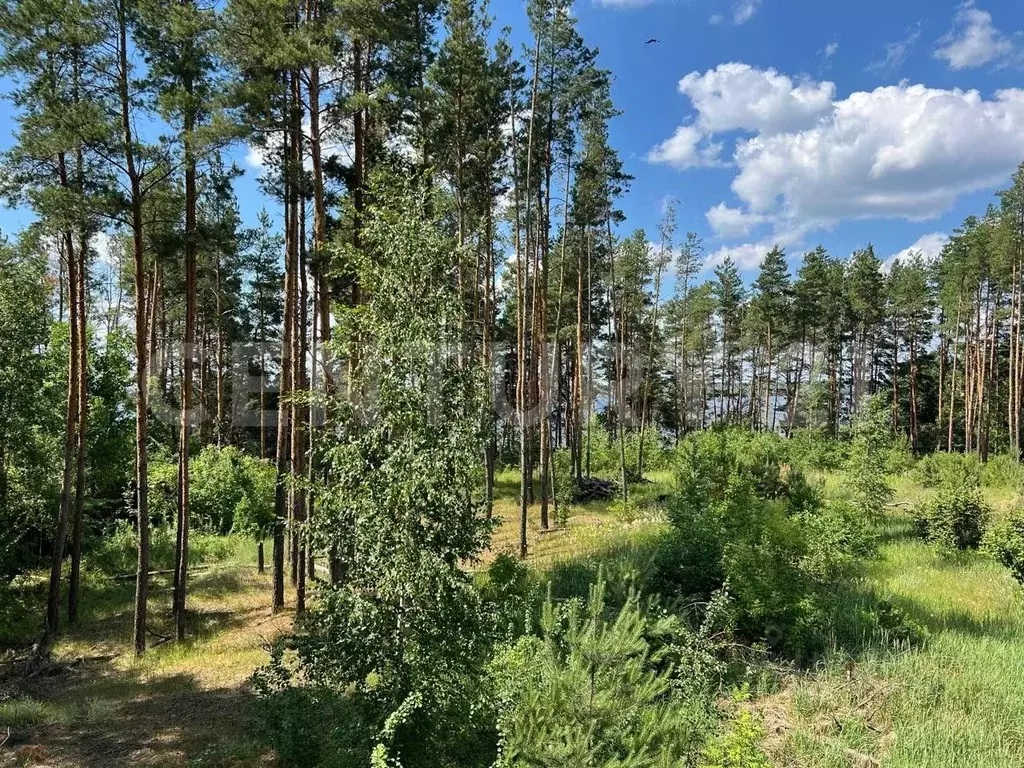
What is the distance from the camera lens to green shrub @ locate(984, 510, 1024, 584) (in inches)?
364

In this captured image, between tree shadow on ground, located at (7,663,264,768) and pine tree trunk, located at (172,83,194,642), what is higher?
pine tree trunk, located at (172,83,194,642)

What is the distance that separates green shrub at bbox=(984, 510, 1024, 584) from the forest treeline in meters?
4.77

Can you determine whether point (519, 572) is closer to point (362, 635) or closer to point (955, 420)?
point (362, 635)

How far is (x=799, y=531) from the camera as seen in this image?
29.5 feet

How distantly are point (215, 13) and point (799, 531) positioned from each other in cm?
1339

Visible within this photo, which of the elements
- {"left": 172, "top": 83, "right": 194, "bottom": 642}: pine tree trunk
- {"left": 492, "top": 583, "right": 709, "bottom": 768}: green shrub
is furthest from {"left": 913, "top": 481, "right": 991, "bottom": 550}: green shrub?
{"left": 172, "top": 83, "right": 194, "bottom": 642}: pine tree trunk

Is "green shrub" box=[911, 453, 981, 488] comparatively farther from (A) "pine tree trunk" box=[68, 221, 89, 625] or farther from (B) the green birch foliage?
(A) "pine tree trunk" box=[68, 221, 89, 625]

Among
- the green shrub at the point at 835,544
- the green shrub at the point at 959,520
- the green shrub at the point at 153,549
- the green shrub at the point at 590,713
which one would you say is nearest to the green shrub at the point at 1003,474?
the green shrub at the point at 959,520

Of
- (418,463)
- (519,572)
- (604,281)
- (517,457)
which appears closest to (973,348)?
(604,281)

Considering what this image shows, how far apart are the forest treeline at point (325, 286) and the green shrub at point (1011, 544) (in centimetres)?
477

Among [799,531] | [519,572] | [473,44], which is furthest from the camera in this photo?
[473,44]

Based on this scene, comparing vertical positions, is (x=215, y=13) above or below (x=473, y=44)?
below

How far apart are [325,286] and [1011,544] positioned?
1358cm

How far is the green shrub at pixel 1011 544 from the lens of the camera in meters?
9.24
